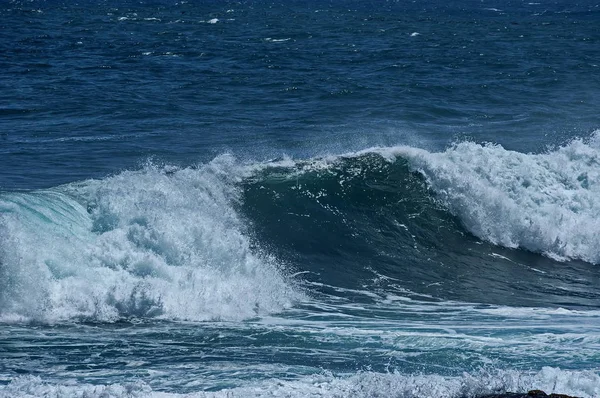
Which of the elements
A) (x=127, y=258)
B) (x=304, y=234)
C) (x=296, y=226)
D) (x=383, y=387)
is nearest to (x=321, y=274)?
(x=304, y=234)

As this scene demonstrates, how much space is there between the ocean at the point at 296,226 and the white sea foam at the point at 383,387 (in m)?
0.03

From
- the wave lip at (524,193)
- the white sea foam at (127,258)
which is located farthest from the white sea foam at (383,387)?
the wave lip at (524,193)

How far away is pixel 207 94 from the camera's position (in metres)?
26.2

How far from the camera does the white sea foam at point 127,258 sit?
11609mm

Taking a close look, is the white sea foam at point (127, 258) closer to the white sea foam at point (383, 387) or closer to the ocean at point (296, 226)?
the ocean at point (296, 226)

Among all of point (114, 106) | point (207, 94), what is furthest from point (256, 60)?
point (114, 106)

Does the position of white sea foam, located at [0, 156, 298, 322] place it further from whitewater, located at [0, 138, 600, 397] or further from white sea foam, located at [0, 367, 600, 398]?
white sea foam, located at [0, 367, 600, 398]

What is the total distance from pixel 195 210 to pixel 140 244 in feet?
6.23

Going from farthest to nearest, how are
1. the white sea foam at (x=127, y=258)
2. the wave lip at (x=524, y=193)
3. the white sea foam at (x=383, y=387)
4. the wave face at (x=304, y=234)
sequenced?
the wave lip at (x=524, y=193), the wave face at (x=304, y=234), the white sea foam at (x=127, y=258), the white sea foam at (x=383, y=387)

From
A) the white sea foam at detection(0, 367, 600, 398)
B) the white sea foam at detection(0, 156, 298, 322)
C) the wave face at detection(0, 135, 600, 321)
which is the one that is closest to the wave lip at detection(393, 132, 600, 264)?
the wave face at detection(0, 135, 600, 321)

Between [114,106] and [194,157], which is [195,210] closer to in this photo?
[194,157]

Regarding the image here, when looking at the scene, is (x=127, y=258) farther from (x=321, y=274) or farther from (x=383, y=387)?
(x=383, y=387)

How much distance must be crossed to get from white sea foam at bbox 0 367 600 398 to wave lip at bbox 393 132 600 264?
8.13 metres

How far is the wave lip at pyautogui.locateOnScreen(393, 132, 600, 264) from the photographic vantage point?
55.0 feet
